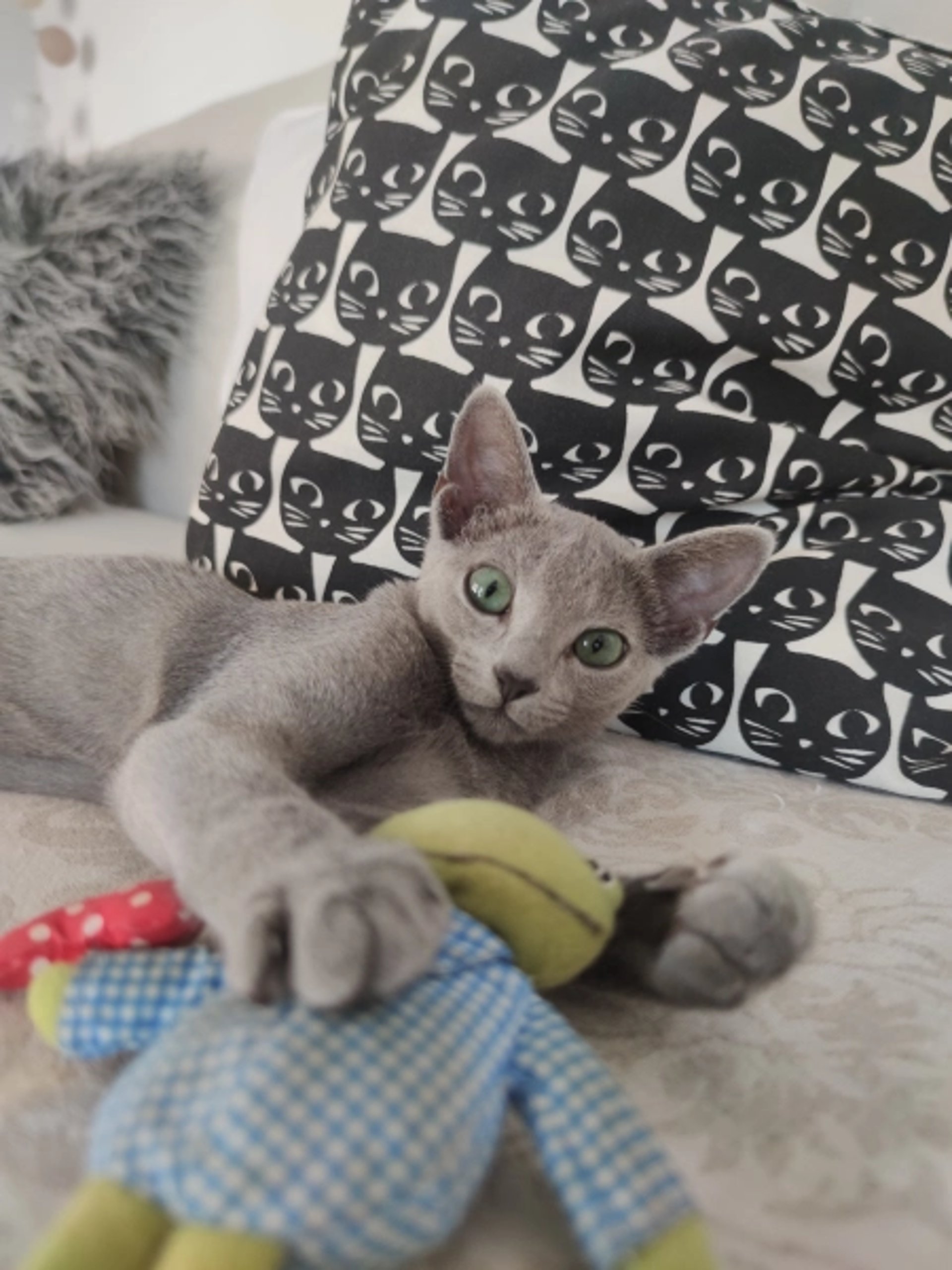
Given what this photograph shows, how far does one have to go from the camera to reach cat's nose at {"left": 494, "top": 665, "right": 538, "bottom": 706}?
796 mm

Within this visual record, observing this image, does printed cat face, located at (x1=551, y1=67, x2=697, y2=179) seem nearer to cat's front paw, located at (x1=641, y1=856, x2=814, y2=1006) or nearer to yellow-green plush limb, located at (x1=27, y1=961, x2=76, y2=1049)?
cat's front paw, located at (x1=641, y1=856, x2=814, y2=1006)

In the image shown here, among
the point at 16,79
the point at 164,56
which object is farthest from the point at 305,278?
the point at 16,79

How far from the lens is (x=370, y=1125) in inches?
13.9

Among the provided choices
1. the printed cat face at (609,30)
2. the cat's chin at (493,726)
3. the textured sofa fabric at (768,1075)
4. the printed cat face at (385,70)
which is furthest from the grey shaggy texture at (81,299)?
the cat's chin at (493,726)

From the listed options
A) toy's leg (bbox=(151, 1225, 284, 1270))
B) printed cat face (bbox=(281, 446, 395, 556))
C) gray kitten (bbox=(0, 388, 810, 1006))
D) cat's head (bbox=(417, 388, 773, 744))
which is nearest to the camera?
toy's leg (bbox=(151, 1225, 284, 1270))

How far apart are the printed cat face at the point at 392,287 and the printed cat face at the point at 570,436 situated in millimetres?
135

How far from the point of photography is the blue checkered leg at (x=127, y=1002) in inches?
18.0

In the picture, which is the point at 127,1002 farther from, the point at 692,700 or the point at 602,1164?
the point at 692,700

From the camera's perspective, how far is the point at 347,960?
1.30 ft

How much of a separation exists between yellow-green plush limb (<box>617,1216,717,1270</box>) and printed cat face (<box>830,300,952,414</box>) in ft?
2.63

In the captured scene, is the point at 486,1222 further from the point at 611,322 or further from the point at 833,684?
the point at 611,322

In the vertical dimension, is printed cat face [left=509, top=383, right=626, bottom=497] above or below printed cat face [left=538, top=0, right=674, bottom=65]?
below

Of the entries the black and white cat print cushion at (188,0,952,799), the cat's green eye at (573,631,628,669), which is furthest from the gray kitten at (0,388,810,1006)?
the black and white cat print cushion at (188,0,952,799)

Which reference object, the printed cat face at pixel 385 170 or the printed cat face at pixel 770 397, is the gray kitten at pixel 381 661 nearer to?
the printed cat face at pixel 770 397
